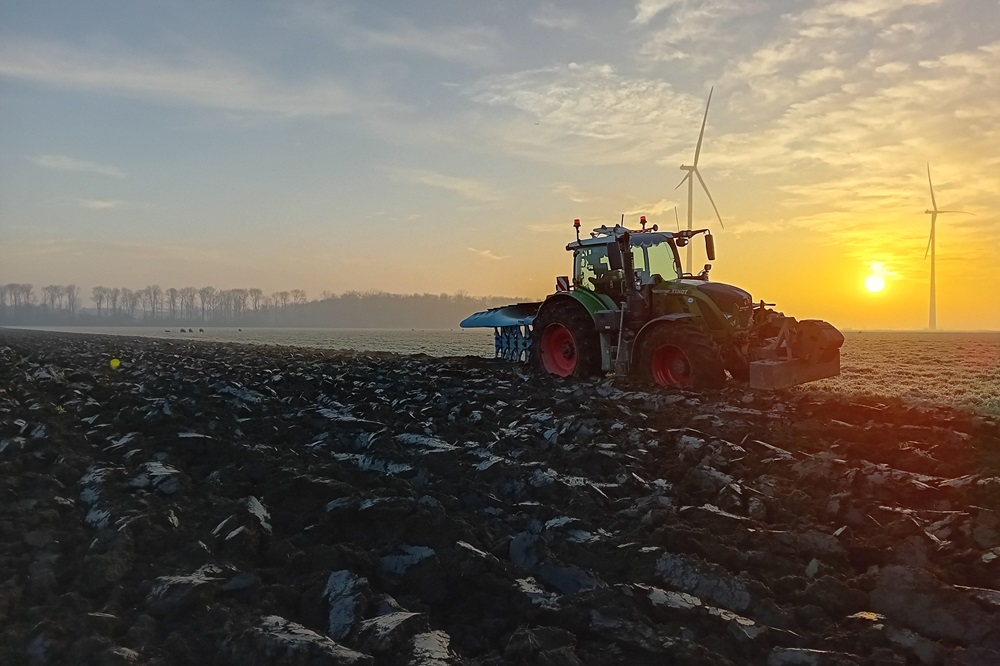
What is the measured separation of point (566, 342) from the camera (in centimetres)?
1398

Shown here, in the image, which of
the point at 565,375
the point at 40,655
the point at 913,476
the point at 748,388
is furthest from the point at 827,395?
the point at 40,655

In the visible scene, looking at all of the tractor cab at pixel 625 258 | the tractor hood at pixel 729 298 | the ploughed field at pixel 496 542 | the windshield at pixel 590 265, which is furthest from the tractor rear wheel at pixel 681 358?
the windshield at pixel 590 265

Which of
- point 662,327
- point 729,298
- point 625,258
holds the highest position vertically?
point 625,258

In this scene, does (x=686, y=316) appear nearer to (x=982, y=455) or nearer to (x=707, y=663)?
(x=982, y=455)

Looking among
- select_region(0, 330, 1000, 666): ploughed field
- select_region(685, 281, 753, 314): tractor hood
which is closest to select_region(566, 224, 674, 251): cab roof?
select_region(685, 281, 753, 314): tractor hood

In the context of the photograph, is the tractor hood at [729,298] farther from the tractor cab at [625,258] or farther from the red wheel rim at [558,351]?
the red wheel rim at [558,351]

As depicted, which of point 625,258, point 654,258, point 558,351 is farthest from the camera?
point 558,351

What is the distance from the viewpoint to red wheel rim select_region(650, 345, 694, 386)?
36.1ft

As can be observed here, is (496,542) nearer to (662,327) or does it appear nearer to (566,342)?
(662,327)

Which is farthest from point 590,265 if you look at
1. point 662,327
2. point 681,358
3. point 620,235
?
point 681,358

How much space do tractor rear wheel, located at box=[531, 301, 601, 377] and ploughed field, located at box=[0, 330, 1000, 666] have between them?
204 inches

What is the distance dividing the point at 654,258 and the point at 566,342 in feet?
8.28

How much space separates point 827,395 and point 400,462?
8.19m

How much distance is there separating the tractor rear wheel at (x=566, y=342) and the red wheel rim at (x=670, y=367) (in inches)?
74.7
